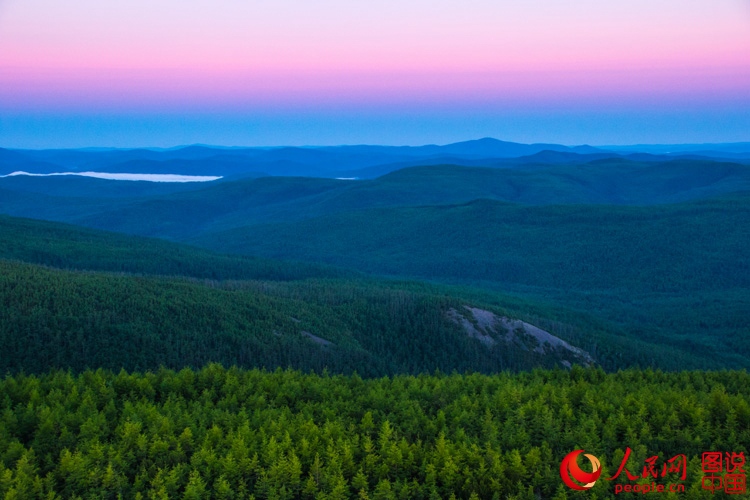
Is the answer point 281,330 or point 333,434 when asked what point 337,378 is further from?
point 281,330

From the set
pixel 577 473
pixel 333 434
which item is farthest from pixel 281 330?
pixel 577 473

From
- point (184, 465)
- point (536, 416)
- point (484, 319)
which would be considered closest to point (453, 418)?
point (536, 416)

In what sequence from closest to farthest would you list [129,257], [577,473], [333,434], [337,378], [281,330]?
1. [577,473]
2. [333,434]
3. [337,378]
4. [281,330]
5. [129,257]

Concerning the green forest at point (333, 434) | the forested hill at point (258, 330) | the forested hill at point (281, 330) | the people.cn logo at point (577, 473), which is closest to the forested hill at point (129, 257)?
the forested hill at point (281, 330)

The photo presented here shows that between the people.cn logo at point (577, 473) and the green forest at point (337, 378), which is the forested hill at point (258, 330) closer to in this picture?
the green forest at point (337, 378)

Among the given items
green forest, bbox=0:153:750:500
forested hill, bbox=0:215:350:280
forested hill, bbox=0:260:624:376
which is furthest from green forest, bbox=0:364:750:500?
forested hill, bbox=0:215:350:280
